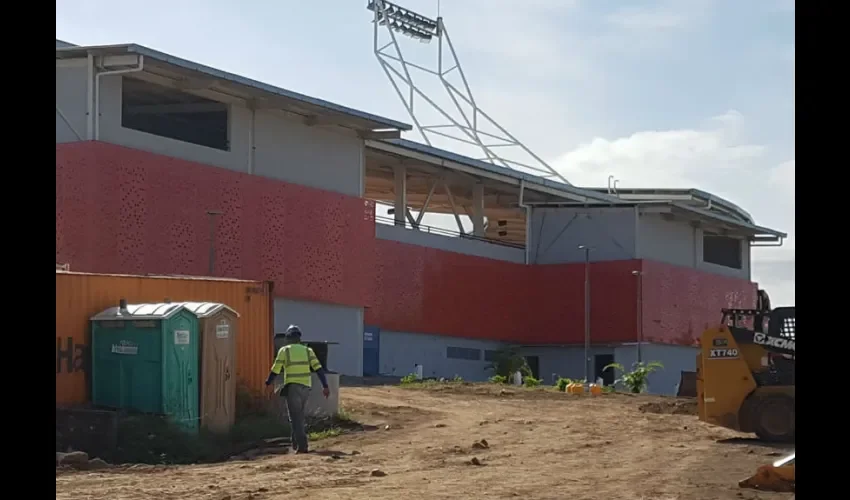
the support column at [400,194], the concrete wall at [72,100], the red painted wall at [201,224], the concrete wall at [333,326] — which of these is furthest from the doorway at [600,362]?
the concrete wall at [72,100]

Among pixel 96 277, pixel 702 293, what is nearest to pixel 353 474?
pixel 96 277

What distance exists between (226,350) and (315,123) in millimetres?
21466

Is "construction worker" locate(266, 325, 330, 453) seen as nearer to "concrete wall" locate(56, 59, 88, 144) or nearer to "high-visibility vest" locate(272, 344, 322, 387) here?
"high-visibility vest" locate(272, 344, 322, 387)

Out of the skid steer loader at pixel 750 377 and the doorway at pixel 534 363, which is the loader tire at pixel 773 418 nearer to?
the skid steer loader at pixel 750 377

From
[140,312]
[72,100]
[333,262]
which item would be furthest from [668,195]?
[140,312]

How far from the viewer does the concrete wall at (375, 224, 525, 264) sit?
49062 mm

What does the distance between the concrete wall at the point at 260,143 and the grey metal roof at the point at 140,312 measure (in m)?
13.7

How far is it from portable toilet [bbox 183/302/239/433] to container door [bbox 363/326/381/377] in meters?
23.9

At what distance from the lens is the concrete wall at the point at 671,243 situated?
54906 mm

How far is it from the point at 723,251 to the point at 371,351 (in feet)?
85.6

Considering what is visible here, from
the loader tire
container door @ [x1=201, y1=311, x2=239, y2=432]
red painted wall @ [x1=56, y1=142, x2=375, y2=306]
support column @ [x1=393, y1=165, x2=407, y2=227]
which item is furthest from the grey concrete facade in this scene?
container door @ [x1=201, y1=311, x2=239, y2=432]

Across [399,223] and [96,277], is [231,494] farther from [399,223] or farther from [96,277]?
[399,223]

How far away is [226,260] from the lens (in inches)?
1489

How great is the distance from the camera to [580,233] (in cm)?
5509
